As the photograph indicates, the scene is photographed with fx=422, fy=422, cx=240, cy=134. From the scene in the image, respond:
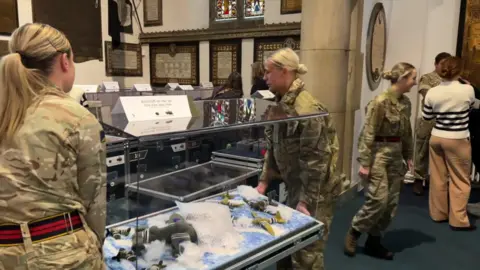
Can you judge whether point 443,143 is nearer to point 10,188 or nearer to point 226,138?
point 226,138

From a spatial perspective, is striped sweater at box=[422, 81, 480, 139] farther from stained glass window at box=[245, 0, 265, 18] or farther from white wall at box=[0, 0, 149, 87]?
white wall at box=[0, 0, 149, 87]

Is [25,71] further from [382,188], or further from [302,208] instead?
[382,188]

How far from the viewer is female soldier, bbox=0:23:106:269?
4.18 ft

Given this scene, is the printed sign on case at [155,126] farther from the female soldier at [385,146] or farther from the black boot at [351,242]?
the black boot at [351,242]

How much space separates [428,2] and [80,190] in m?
5.94

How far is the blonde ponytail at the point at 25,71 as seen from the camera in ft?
4.15

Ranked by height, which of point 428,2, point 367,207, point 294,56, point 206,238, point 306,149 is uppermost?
point 428,2

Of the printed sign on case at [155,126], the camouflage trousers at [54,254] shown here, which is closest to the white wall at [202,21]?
the printed sign on case at [155,126]

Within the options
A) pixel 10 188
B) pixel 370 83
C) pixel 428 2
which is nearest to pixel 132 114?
pixel 10 188

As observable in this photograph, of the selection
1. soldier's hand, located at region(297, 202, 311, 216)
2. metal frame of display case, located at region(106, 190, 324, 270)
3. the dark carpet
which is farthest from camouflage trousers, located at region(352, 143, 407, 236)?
metal frame of display case, located at region(106, 190, 324, 270)

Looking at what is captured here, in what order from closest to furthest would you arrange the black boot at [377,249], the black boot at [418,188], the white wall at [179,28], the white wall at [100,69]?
the black boot at [377,249], the black boot at [418,188], the white wall at [179,28], the white wall at [100,69]

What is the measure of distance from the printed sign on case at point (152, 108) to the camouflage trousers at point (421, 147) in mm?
4545

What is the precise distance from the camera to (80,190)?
1.39 metres

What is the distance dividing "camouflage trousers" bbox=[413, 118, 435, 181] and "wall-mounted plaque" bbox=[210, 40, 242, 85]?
3.13 meters
